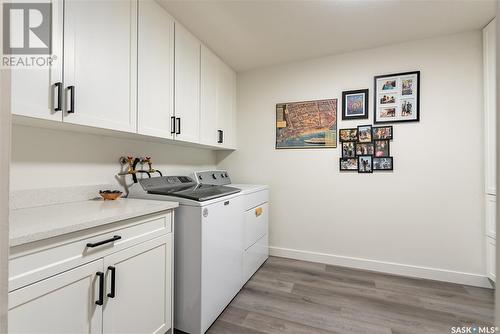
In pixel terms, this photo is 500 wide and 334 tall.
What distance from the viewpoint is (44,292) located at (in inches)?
31.4

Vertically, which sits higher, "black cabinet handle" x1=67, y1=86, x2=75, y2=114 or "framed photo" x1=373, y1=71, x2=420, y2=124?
"framed photo" x1=373, y1=71, x2=420, y2=124

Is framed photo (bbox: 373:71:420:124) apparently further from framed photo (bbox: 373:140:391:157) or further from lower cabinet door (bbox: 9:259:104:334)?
lower cabinet door (bbox: 9:259:104:334)

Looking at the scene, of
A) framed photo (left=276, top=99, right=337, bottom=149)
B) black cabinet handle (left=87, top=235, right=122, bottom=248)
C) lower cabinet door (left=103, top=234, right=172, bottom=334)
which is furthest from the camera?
framed photo (left=276, top=99, right=337, bottom=149)

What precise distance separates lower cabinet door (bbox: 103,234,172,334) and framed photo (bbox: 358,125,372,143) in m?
2.07

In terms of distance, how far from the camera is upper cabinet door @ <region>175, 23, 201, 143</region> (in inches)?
74.5

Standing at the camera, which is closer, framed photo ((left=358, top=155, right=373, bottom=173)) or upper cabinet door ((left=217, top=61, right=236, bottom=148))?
framed photo ((left=358, top=155, right=373, bottom=173))

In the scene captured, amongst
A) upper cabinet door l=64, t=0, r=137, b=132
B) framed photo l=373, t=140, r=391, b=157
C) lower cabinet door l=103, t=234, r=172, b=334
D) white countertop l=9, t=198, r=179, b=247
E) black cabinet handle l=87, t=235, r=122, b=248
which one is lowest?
lower cabinet door l=103, t=234, r=172, b=334

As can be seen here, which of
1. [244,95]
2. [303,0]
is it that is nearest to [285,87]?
[244,95]

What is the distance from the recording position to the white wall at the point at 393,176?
209cm

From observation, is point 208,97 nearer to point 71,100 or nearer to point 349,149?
Result: point 71,100

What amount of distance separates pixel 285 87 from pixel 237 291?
222cm

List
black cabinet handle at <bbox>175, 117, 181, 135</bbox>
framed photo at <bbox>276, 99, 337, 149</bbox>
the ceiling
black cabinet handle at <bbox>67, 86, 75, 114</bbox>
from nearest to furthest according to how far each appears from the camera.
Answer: black cabinet handle at <bbox>67, 86, 75, 114</bbox> → the ceiling → black cabinet handle at <bbox>175, 117, 181, 135</bbox> → framed photo at <bbox>276, 99, 337, 149</bbox>

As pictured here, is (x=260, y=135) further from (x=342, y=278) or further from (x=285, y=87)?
(x=342, y=278)

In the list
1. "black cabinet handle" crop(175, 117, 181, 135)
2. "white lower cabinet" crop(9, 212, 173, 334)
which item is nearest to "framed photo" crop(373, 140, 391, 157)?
"black cabinet handle" crop(175, 117, 181, 135)
